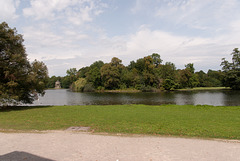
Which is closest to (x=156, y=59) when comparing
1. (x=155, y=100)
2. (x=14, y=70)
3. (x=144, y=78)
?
(x=144, y=78)

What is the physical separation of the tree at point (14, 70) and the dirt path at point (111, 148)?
10230 millimetres

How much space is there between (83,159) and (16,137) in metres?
4.44

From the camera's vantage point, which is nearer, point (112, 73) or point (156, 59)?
point (112, 73)

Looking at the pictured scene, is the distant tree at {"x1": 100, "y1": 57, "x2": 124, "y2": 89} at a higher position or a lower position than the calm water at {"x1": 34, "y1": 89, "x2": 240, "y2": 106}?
higher

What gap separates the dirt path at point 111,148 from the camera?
17.9 ft

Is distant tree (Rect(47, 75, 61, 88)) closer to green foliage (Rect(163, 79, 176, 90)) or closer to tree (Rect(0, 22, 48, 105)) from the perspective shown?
green foliage (Rect(163, 79, 176, 90))

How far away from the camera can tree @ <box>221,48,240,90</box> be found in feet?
202

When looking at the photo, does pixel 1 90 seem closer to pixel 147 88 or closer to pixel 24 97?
pixel 24 97

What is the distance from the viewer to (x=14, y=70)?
16.9 metres

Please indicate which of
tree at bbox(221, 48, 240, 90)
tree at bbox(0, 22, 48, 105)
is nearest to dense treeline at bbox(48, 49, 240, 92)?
tree at bbox(221, 48, 240, 90)

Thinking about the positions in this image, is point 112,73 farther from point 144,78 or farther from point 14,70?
point 14,70

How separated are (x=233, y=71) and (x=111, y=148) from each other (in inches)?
2764

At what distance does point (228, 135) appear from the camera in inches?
303

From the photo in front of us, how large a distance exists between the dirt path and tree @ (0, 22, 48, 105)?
10.2 m
